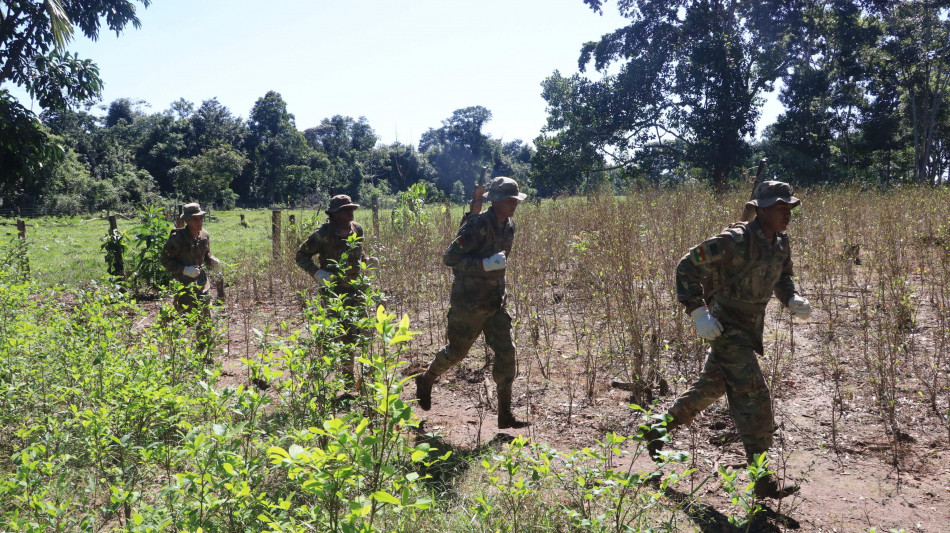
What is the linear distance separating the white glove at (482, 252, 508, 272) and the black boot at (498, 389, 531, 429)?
878mm

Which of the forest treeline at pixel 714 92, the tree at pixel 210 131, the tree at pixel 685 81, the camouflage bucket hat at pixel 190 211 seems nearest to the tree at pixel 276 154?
the tree at pixel 210 131

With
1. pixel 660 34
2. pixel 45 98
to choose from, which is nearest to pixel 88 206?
pixel 45 98

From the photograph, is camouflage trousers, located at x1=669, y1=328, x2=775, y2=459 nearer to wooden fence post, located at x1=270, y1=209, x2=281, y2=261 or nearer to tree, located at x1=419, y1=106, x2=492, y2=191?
wooden fence post, located at x1=270, y1=209, x2=281, y2=261

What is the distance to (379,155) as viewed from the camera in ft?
173

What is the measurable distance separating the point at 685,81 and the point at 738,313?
55.8 ft

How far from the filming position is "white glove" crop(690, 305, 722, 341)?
3201 millimetres

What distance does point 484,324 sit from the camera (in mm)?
4316

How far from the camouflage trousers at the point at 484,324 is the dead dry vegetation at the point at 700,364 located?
1.30 feet

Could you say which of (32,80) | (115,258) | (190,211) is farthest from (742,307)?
(32,80)

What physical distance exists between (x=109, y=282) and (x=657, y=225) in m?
6.82

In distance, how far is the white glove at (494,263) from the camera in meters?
4.13

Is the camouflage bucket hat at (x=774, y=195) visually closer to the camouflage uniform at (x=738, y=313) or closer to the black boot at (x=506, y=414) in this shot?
the camouflage uniform at (x=738, y=313)

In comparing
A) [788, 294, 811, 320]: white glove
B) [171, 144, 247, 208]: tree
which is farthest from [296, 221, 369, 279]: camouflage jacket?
[171, 144, 247, 208]: tree

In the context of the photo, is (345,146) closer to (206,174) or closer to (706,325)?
(206,174)
